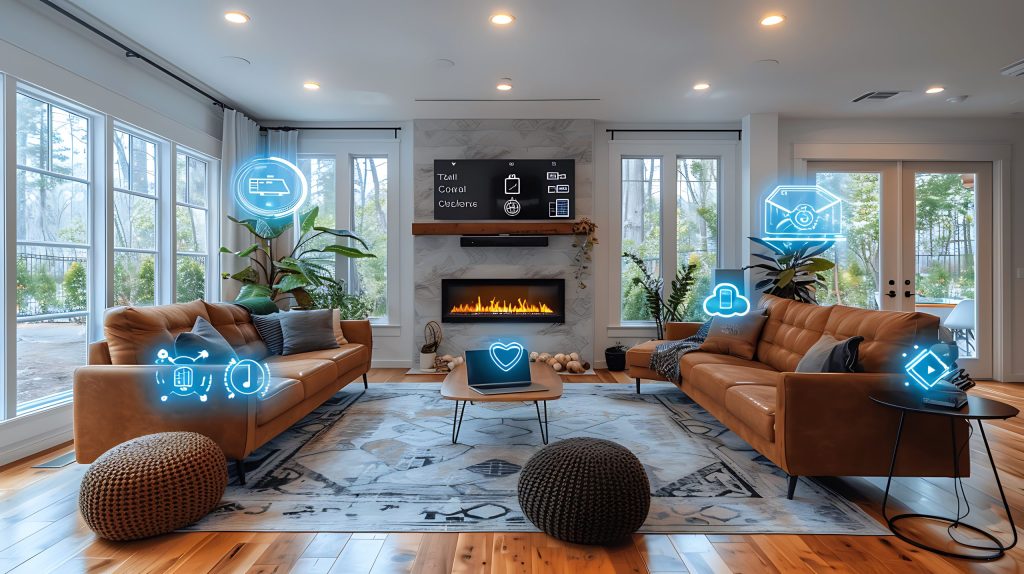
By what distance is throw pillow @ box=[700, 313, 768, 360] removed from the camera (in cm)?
409

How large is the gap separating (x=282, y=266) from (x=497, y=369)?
294 cm

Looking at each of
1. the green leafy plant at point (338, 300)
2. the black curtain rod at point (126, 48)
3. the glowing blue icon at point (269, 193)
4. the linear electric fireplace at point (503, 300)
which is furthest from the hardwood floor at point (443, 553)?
the linear electric fireplace at point (503, 300)

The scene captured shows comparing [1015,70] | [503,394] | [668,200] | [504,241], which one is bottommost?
[503,394]

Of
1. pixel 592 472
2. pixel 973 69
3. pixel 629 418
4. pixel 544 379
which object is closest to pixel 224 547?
pixel 592 472

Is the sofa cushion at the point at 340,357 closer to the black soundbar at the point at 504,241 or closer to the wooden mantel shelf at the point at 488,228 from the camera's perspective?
the wooden mantel shelf at the point at 488,228

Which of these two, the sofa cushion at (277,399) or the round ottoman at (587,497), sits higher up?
the sofa cushion at (277,399)

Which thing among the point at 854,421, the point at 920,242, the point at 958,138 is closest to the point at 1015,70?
the point at 958,138

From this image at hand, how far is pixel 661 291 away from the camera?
236 inches

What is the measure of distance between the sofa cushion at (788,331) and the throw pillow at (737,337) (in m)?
0.07

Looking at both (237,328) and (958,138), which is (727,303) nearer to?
(958,138)

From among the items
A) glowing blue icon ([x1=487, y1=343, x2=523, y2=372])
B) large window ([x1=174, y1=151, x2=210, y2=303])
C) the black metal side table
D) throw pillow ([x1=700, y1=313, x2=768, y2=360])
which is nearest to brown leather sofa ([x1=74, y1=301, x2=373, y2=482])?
→ glowing blue icon ([x1=487, y1=343, x2=523, y2=372])

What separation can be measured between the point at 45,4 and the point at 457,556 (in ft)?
12.7

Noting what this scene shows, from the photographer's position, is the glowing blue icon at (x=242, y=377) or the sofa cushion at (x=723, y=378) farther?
the sofa cushion at (x=723, y=378)

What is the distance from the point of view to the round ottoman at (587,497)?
202cm
